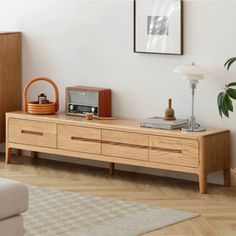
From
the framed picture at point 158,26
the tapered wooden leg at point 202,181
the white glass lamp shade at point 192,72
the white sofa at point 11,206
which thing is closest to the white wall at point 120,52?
the framed picture at point 158,26

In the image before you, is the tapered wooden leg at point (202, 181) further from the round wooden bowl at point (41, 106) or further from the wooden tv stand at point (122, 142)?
the round wooden bowl at point (41, 106)

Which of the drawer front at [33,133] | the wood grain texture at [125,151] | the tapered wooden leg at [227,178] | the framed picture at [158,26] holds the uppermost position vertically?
the framed picture at [158,26]

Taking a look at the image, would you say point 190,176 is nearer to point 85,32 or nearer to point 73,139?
point 73,139

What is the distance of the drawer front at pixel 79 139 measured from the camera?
698cm

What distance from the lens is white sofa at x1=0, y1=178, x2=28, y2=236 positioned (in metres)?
4.57

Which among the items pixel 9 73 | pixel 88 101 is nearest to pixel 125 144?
pixel 88 101

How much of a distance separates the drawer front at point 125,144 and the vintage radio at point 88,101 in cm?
41

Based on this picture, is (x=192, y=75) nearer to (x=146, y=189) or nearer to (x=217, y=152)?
(x=217, y=152)

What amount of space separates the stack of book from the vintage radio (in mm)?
590

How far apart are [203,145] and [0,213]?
228 centimetres

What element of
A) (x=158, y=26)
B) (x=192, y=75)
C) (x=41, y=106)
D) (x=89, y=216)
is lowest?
(x=89, y=216)

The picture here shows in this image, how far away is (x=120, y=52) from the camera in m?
7.24

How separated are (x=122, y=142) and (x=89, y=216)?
4.05 ft

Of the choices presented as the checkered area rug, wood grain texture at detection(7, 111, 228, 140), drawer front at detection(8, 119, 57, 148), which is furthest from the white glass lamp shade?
drawer front at detection(8, 119, 57, 148)
